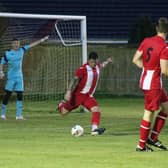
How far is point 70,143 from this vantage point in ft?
46.1

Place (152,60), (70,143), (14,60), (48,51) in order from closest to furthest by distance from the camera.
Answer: (152,60) < (70,143) < (14,60) < (48,51)

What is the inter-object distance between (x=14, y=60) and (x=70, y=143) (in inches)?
280

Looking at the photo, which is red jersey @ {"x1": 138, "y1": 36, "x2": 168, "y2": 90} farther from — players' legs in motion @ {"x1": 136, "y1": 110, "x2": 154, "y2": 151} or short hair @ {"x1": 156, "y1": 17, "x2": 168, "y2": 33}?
players' legs in motion @ {"x1": 136, "y1": 110, "x2": 154, "y2": 151}

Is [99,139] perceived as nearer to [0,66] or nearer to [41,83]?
[0,66]

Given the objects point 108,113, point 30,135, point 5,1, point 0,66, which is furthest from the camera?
point 5,1

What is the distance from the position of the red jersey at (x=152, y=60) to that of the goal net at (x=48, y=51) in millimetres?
11798

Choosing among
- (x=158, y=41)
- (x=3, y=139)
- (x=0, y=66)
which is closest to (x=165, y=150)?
(x=158, y=41)

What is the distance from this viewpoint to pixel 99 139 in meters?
15.1

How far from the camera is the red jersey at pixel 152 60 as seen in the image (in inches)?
492

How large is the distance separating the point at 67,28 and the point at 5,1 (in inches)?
491

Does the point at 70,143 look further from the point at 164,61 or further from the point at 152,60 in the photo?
the point at 164,61

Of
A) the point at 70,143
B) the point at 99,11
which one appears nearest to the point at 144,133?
the point at 70,143

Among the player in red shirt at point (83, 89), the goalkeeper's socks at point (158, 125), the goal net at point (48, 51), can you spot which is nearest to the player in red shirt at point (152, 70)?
the goalkeeper's socks at point (158, 125)

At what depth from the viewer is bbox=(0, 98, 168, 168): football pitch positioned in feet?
35.5
